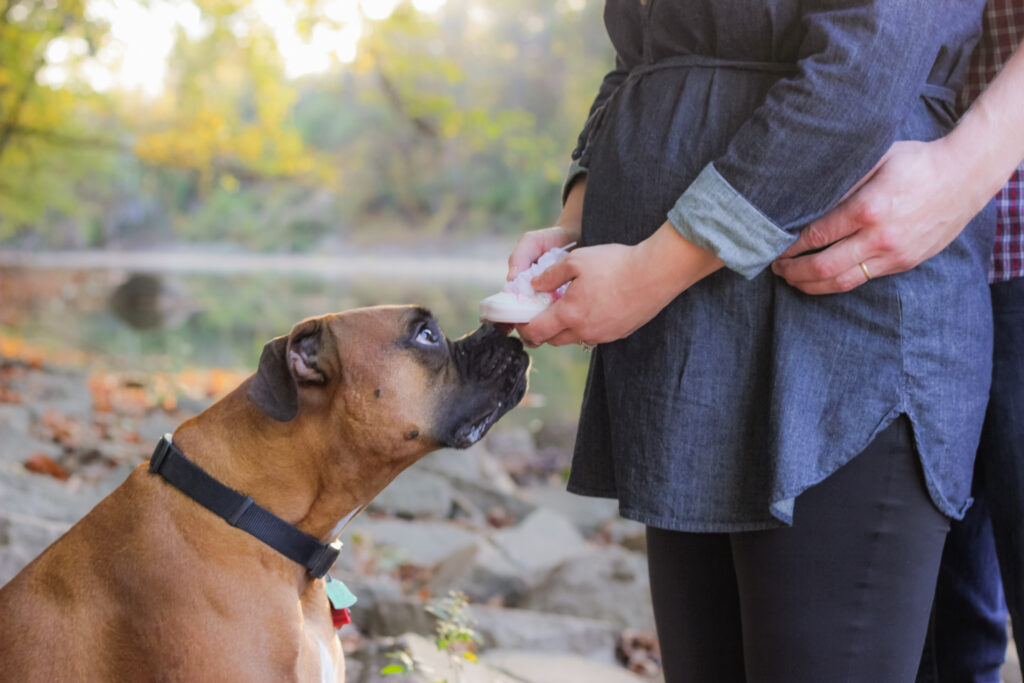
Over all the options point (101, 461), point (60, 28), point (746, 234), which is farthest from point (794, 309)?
point (60, 28)

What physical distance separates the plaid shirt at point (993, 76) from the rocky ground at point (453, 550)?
190 cm

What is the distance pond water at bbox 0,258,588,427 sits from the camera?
602 inches

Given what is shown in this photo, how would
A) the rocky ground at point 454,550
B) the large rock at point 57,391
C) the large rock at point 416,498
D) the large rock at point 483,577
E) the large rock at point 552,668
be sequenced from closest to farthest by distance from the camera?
the large rock at point 552,668, the rocky ground at point 454,550, the large rock at point 483,577, the large rock at point 416,498, the large rock at point 57,391

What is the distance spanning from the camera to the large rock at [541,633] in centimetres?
411

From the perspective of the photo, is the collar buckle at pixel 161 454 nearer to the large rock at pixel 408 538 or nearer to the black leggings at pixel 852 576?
the black leggings at pixel 852 576

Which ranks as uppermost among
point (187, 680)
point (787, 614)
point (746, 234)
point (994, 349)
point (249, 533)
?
point (746, 234)

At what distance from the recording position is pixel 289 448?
234cm

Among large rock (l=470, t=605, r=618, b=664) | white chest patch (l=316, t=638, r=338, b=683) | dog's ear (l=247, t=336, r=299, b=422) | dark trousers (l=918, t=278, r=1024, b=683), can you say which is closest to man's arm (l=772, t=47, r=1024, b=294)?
dark trousers (l=918, t=278, r=1024, b=683)

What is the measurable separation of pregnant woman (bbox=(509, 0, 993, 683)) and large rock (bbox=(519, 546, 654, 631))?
126 inches

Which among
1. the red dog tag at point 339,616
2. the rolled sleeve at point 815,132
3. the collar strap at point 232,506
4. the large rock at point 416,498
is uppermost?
the rolled sleeve at point 815,132

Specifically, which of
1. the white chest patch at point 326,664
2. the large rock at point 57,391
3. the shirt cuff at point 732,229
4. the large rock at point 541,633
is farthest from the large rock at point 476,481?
the shirt cuff at point 732,229

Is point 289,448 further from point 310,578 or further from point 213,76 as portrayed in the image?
point 213,76

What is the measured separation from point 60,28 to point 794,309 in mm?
11718

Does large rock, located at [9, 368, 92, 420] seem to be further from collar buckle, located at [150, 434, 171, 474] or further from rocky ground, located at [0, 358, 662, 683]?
collar buckle, located at [150, 434, 171, 474]
